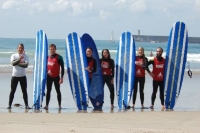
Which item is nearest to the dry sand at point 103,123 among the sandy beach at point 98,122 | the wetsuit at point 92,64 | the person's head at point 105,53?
the sandy beach at point 98,122

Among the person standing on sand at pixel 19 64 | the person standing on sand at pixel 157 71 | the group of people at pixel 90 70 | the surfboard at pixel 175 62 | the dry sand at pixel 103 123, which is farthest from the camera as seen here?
the surfboard at pixel 175 62

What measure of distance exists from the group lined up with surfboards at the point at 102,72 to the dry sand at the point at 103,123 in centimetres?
102

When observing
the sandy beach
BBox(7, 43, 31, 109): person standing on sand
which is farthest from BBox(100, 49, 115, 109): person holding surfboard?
BBox(7, 43, 31, 109): person standing on sand

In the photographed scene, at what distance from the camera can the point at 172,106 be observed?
28.1 feet

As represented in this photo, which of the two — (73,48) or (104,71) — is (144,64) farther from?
(73,48)

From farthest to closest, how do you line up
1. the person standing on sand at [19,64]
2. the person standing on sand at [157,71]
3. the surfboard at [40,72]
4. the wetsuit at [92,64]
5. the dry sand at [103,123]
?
the person standing on sand at [157,71]
the wetsuit at [92,64]
the surfboard at [40,72]
the person standing on sand at [19,64]
the dry sand at [103,123]

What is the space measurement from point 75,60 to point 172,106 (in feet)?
6.82

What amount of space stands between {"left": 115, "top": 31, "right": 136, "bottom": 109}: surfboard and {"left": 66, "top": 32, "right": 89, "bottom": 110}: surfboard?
673mm

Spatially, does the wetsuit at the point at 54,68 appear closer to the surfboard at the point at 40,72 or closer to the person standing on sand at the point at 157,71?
the surfboard at the point at 40,72

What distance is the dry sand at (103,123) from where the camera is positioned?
19.3 ft

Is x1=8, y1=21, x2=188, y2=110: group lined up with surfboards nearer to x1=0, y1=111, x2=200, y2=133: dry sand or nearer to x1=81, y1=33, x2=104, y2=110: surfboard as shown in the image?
x1=81, y1=33, x2=104, y2=110: surfboard

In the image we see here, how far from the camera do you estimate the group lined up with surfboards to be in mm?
8258

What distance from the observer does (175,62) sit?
867 cm

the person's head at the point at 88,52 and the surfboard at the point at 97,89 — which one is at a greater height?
the person's head at the point at 88,52
